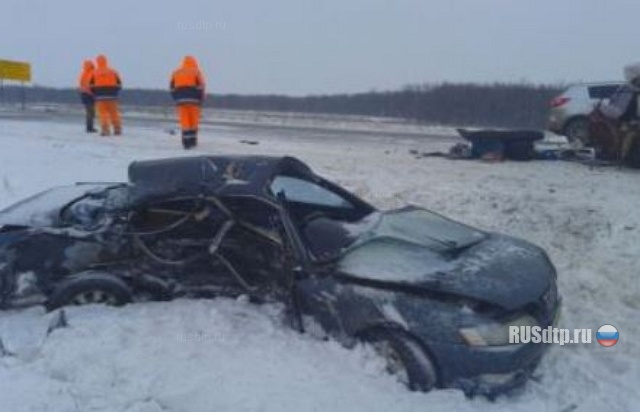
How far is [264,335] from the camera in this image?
512cm

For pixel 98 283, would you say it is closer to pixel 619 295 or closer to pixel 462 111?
pixel 619 295

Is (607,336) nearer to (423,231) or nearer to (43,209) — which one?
(423,231)

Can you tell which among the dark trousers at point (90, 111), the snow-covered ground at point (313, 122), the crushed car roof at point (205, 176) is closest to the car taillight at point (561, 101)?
the snow-covered ground at point (313, 122)

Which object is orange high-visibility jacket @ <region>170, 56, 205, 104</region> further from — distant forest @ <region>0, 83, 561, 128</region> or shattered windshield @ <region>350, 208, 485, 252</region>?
distant forest @ <region>0, 83, 561, 128</region>

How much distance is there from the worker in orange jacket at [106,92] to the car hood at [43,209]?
1007cm

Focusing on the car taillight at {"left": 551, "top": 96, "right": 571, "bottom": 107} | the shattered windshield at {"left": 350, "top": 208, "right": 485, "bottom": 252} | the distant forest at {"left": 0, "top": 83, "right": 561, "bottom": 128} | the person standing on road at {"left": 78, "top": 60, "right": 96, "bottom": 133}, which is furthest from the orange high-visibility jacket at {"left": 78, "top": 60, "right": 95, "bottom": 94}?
the distant forest at {"left": 0, "top": 83, "right": 561, "bottom": 128}

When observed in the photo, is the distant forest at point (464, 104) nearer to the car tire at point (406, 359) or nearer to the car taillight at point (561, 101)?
the car taillight at point (561, 101)

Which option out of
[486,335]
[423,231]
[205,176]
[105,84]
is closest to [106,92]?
[105,84]

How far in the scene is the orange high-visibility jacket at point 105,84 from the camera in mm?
16438

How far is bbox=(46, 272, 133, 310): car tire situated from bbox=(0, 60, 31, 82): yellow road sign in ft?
70.4

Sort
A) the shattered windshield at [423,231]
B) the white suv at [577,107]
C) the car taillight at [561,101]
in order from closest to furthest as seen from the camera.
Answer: the shattered windshield at [423,231]
the white suv at [577,107]
the car taillight at [561,101]

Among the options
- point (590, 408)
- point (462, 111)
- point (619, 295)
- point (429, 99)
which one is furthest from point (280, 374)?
point (429, 99)

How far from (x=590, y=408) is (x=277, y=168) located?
3005 millimetres

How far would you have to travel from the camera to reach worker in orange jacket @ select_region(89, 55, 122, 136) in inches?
648
